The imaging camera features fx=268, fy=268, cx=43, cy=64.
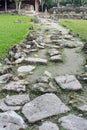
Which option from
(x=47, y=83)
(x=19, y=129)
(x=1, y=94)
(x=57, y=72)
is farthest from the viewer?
(x=57, y=72)

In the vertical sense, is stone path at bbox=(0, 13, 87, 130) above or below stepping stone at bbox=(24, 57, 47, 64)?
below

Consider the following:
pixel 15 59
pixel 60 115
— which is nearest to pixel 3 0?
pixel 15 59

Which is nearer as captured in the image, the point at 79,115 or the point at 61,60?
the point at 79,115

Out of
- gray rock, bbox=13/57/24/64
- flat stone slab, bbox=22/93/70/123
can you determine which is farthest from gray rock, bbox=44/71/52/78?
flat stone slab, bbox=22/93/70/123

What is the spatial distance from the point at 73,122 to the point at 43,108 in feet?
1.80

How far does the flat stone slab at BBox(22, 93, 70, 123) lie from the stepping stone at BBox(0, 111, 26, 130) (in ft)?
0.46

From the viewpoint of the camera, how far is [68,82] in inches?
196

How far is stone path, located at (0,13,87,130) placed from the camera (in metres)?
3.61

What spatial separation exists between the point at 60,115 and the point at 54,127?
0.37m

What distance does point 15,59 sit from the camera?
6590 millimetres

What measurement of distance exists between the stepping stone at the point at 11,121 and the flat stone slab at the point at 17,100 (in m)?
0.34

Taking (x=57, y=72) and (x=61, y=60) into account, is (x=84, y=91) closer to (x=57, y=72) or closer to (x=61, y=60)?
(x=57, y=72)

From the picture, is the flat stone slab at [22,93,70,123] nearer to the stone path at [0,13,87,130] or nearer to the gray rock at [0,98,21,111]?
the stone path at [0,13,87,130]

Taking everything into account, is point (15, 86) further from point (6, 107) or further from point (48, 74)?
point (48, 74)
